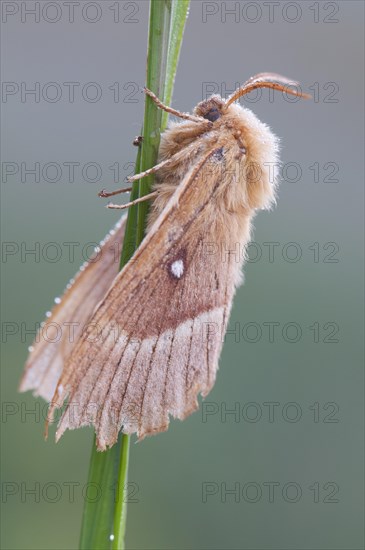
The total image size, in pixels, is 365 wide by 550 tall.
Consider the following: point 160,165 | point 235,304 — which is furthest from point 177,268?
point 235,304

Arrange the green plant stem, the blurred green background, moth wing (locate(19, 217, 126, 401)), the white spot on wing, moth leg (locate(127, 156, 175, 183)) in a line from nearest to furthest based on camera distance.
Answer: the green plant stem, moth leg (locate(127, 156, 175, 183)), the white spot on wing, moth wing (locate(19, 217, 126, 401)), the blurred green background

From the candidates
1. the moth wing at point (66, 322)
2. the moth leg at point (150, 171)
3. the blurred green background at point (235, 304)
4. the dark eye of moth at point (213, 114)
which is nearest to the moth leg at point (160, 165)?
the moth leg at point (150, 171)

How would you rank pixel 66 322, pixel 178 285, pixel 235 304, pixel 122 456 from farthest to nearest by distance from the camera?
1. pixel 235 304
2. pixel 66 322
3. pixel 178 285
4. pixel 122 456

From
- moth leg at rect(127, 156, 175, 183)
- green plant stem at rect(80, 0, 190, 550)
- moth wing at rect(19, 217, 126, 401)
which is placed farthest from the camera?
moth wing at rect(19, 217, 126, 401)

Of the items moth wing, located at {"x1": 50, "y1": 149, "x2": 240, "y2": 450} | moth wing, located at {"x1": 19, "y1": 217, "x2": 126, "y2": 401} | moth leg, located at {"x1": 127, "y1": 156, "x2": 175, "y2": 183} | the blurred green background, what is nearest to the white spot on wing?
moth wing, located at {"x1": 50, "y1": 149, "x2": 240, "y2": 450}

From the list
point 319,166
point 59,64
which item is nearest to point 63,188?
point 59,64

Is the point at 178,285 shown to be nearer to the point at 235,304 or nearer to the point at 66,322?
the point at 66,322

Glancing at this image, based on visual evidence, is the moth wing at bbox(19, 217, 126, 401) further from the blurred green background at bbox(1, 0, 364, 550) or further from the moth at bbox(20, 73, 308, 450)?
the blurred green background at bbox(1, 0, 364, 550)
